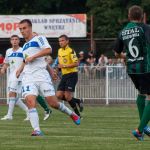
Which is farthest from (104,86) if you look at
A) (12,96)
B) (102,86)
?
(12,96)

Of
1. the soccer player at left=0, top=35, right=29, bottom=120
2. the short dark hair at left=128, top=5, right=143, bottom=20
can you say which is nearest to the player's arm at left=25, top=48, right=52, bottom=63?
the short dark hair at left=128, top=5, right=143, bottom=20

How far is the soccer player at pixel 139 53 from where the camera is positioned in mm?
13586

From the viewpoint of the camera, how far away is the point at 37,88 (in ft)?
49.3

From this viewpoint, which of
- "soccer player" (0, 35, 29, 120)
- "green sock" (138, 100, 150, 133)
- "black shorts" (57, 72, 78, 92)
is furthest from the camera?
"black shorts" (57, 72, 78, 92)

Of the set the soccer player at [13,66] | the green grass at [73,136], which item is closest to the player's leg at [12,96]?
the soccer player at [13,66]

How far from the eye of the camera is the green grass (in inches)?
495

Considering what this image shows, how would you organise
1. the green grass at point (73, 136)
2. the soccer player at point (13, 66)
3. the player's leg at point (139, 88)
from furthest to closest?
1. the soccer player at point (13, 66)
2. the player's leg at point (139, 88)
3. the green grass at point (73, 136)

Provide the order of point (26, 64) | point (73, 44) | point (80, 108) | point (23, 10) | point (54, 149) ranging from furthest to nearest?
1. point (23, 10)
2. point (73, 44)
3. point (80, 108)
4. point (26, 64)
5. point (54, 149)

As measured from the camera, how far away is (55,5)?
63.1 metres

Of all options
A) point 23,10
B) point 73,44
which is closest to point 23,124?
point 73,44

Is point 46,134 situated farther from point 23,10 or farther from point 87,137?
point 23,10

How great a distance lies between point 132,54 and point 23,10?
159 ft

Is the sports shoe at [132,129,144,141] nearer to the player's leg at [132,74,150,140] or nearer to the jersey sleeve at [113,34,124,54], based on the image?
the player's leg at [132,74,150,140]

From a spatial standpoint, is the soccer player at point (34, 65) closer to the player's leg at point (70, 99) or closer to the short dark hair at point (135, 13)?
the short dark hair at point (135, 13)
